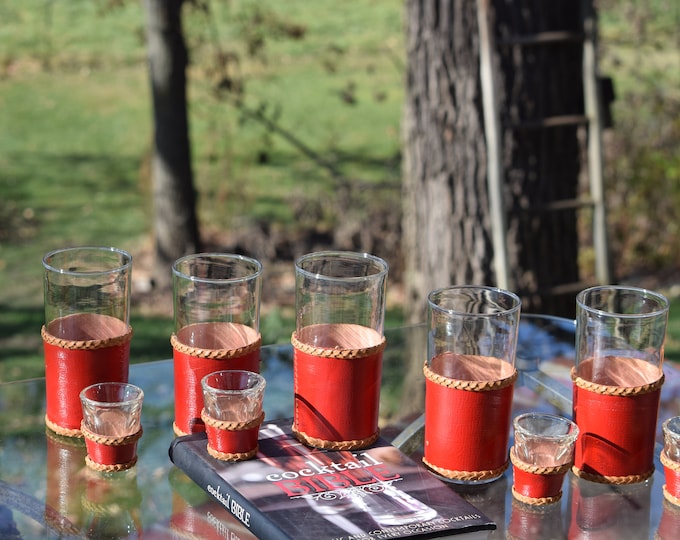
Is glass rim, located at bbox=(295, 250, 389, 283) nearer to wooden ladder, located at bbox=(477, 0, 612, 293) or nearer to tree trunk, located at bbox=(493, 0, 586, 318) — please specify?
wooden ladder, located at bbox=(477, 0, 612, 293)

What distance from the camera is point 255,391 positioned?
1631mm

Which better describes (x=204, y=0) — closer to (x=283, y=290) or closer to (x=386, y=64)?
(x=283, y=290)

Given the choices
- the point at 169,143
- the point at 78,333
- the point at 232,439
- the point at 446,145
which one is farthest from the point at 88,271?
the point at 169,143

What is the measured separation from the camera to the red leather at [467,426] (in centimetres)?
162

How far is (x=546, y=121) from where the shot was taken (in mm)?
3520

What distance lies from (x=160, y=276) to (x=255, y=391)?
4035 millimetres

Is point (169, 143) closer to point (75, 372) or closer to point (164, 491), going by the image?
point (75, 372)

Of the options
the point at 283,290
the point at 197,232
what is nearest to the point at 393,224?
the point at 283,290

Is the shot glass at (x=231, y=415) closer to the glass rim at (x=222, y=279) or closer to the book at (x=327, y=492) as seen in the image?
the book at (x=327, y=492)

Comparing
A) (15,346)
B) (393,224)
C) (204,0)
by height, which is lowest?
(15,346)

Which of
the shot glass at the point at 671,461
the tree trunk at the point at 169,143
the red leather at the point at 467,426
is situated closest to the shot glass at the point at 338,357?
the red leather at the point at 467,426

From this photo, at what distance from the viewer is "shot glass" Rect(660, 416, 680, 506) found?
63.1 inches

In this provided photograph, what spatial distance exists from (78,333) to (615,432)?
93cm

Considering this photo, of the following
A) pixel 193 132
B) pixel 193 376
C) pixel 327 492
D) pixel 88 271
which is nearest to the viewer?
pixel 327 492
